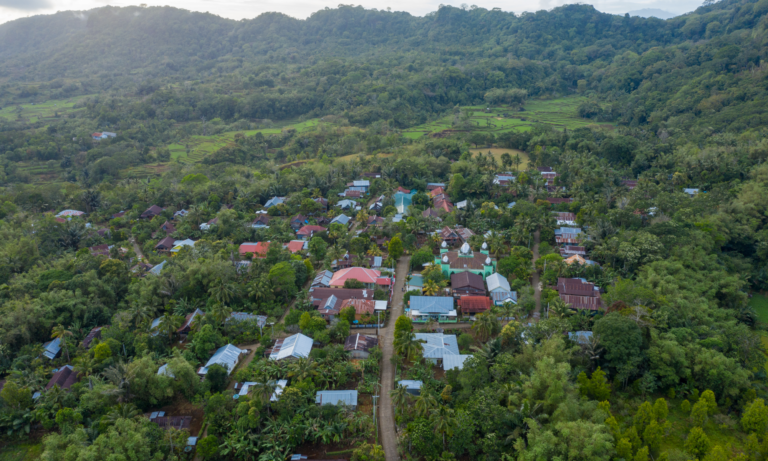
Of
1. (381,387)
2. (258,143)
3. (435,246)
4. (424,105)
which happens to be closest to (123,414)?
(381,387)

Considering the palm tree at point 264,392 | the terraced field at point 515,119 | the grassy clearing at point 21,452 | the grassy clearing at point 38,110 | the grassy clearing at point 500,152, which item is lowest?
the grassy clearing at point 21,452

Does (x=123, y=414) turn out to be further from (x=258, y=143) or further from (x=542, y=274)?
(x=258, y=143)

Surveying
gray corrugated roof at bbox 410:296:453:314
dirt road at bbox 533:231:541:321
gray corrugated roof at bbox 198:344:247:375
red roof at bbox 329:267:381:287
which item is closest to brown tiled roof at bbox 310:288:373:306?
red roof at bbox 329:267:381:287

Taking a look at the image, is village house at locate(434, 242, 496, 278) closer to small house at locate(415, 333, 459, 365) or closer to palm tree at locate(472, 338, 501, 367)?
small house at locate(415, 333, 459, 365)

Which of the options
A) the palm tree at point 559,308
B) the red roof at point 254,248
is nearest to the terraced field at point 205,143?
the red roof at point 254,248

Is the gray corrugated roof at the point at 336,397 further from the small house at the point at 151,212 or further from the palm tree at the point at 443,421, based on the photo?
the small house at the point at 151,212

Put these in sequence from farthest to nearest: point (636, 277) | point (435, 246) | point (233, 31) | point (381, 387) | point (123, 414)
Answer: point (233, 31) < point (435, 246) < point (636, 277) < point (381, 387) < point (123, 414)
